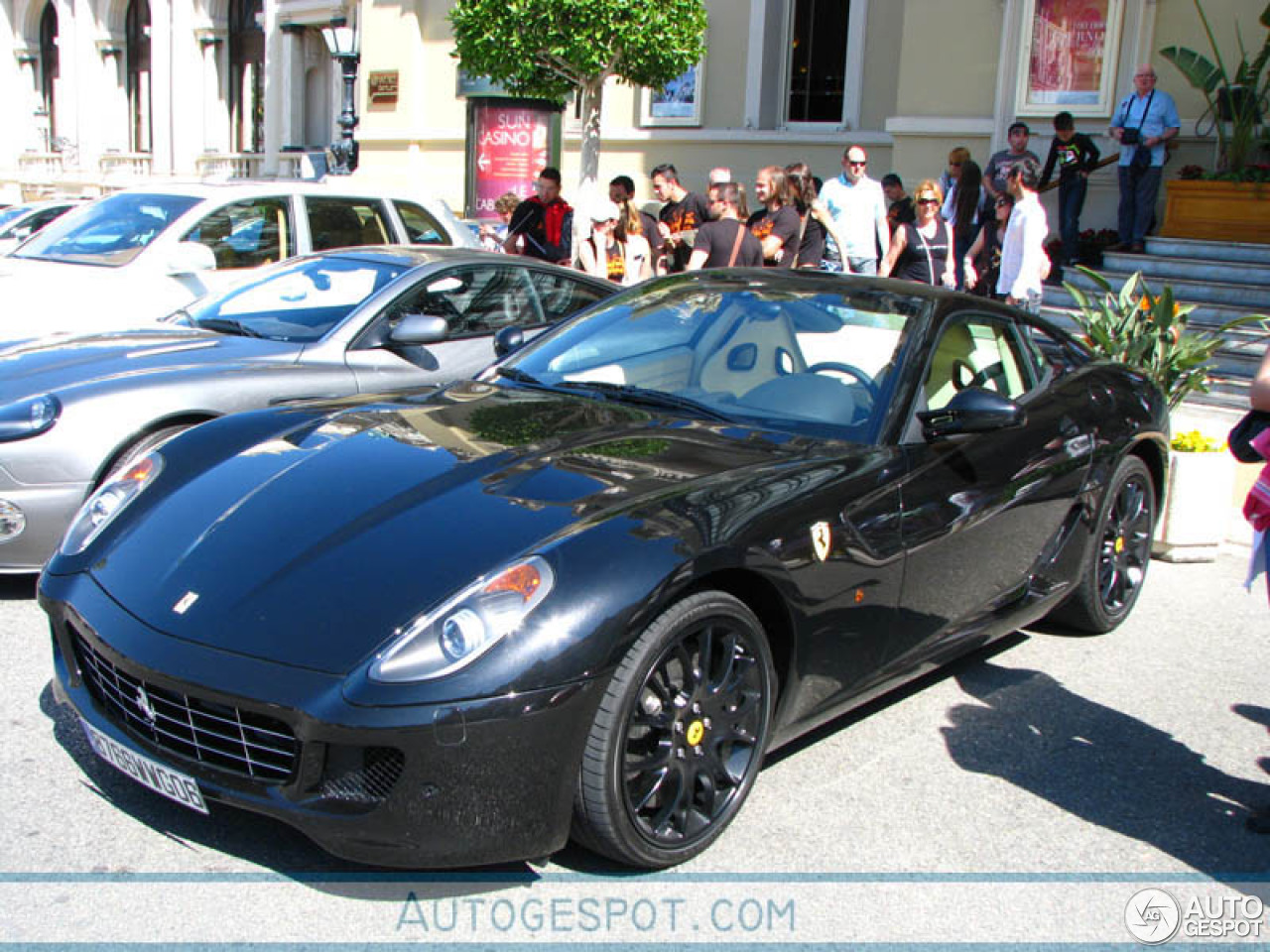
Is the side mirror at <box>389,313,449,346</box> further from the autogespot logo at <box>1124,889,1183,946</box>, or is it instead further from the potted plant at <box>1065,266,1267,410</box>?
the potted plant at <box>1065,266,1267,410</box>

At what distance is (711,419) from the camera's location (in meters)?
4.07

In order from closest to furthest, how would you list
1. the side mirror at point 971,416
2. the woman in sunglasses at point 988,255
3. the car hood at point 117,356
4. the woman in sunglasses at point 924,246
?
the side mirror at point 971,416
the car hood at point 117,356
the woman in sunglasses at point 924,246
the woman in sunglasses at point 988,255

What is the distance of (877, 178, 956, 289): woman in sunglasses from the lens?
952cm

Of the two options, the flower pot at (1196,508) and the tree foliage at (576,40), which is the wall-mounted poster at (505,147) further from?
the flower pot at (1196,508)

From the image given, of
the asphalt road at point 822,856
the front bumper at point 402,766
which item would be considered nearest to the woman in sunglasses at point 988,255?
the asphalt road at point 822,856

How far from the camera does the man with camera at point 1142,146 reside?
12.3 meters

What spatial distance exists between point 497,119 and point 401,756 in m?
15.2

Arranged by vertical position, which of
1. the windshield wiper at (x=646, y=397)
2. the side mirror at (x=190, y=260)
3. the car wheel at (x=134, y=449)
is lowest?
the car wheel at (x=134, y=449)

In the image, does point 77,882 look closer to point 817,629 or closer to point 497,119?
point 817,629

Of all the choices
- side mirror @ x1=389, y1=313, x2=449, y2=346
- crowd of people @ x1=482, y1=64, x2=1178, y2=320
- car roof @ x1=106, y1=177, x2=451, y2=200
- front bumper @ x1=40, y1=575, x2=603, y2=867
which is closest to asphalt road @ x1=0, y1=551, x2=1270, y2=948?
front bumper @ x1=40, y1=575, x2=603, y2=867

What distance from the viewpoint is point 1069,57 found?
1379cm

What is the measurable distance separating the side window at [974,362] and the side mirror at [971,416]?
149 mm

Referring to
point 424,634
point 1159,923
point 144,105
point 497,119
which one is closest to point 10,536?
point 424,634

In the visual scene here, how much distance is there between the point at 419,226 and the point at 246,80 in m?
22.7
